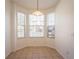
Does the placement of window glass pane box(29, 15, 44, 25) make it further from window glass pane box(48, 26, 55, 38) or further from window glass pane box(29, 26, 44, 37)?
window glass pane box(48, 26, 55, 38)

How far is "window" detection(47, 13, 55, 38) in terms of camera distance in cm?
879

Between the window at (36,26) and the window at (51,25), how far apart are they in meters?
0.49

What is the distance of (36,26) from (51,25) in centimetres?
123

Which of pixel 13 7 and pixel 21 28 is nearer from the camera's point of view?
pixel 13 7

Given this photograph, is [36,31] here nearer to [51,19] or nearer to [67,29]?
[51,19]

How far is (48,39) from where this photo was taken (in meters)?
9.07

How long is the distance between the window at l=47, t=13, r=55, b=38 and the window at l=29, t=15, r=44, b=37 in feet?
1.62

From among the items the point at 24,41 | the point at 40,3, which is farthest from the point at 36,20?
the point at 24,41

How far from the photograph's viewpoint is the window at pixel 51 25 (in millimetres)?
8792

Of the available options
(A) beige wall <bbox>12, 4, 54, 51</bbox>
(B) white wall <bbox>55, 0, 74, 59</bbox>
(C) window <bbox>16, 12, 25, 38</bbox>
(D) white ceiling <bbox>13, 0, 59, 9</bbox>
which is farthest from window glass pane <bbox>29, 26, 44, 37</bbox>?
(B) white wall <bbox>55, 0, 74, 59</bbox>

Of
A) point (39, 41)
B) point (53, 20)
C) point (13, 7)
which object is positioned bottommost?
point (39, 41)
